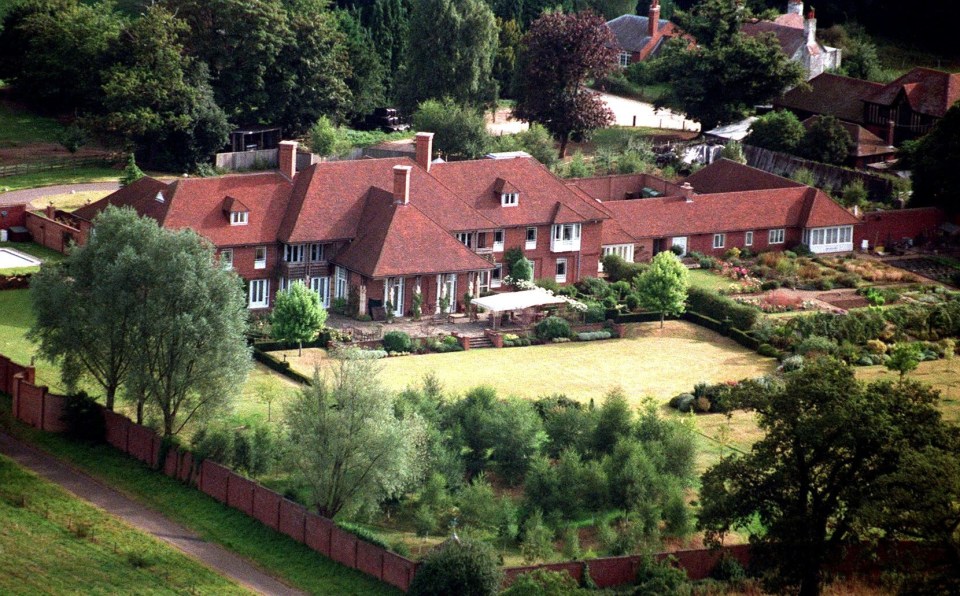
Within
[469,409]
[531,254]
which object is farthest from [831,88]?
[469,409]

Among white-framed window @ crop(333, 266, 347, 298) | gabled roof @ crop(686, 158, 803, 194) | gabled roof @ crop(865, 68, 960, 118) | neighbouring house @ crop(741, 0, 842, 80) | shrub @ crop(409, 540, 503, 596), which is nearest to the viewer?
shrub @ crop(409, 540, 503, 596)

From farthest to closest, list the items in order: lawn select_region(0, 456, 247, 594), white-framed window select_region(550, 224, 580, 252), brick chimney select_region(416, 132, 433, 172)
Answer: white-framed window select_region(550, 224, 580, 252)
brick chimney select_region(416, 132, 433, 172)
lawn select_region(0, 456, 247, 594)

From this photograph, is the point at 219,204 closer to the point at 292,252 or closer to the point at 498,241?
the point at 292,252

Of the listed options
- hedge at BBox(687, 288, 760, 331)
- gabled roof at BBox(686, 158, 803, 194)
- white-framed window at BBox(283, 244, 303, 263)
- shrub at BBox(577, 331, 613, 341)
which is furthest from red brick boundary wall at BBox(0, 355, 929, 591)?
gabled roof at BBox(686, 158, 803, 194)

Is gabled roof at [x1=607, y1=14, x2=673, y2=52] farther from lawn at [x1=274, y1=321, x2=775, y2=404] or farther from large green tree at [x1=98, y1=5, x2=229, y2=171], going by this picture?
lawn at [x1=274, y1=321, x2=775, y2=404]

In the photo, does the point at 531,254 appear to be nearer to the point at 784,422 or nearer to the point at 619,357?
the point at 619,357

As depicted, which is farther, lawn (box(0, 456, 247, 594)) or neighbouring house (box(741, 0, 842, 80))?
neighbouring house (box(741, 0, 842, 80))

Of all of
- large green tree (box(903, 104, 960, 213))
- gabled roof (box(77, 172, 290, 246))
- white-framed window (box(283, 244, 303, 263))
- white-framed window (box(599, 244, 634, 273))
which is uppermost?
large green tree (box(903, 104, 960, 213))
